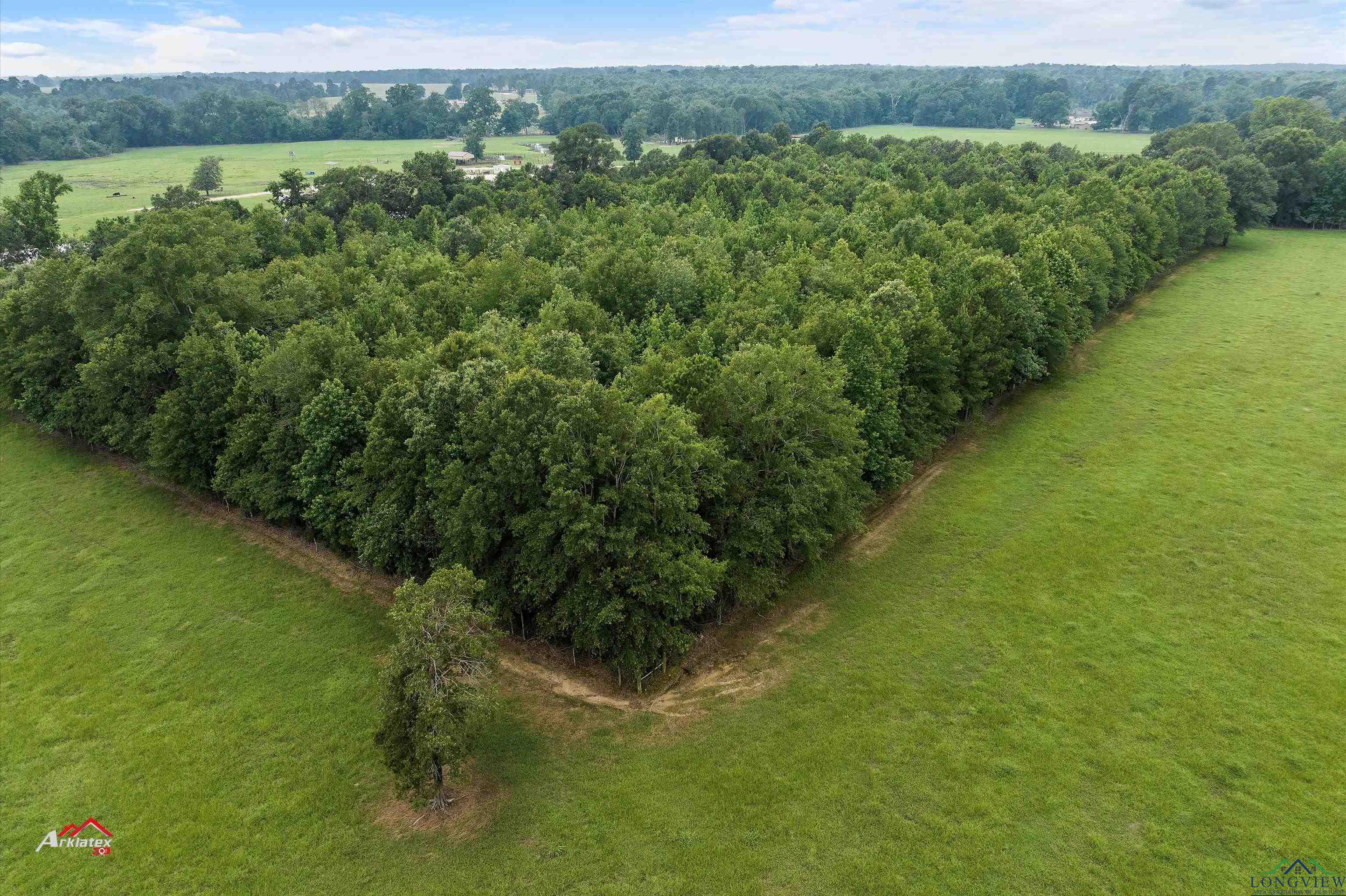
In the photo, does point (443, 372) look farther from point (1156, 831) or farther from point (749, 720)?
point (1156, 831)

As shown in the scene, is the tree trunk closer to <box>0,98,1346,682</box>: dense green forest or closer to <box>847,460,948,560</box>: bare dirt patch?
<box>0,98,1346,682</box>: dense green forest

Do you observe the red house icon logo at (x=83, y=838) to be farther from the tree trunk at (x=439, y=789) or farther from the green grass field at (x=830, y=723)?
the tree trunk at (x=439, y=789)

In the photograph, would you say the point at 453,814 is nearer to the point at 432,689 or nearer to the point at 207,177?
the point at 432,689

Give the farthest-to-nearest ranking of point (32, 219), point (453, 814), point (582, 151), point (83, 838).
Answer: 1. point (582, 151)
2. point (32, 219)
3. point (453, 814)
4. point (83, 838)

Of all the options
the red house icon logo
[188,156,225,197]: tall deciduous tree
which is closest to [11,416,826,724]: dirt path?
the red house icon logo

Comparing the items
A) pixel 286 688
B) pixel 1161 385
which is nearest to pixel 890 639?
pixel 286 688

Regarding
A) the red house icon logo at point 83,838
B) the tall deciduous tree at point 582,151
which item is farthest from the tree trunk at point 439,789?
the tall deciduous tree at point 582,151

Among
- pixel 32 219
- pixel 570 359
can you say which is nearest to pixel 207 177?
pixel 32 219
